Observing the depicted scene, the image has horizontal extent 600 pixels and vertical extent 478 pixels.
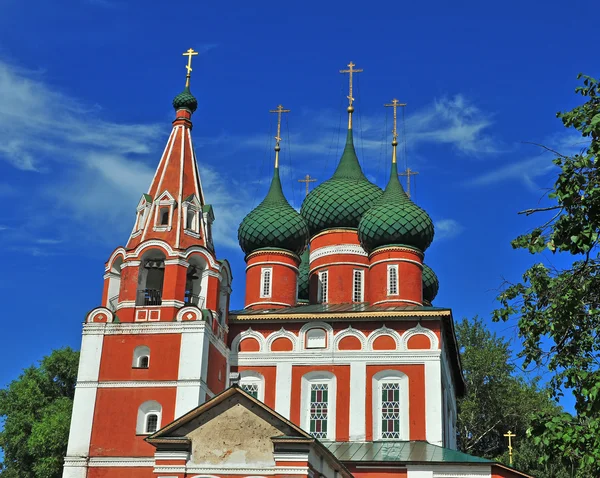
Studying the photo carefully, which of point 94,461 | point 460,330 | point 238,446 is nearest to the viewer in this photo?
point 238,446

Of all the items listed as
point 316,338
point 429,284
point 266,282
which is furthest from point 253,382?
point 429,284

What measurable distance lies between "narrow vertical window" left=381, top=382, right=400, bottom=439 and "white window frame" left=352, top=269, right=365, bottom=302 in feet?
13.0

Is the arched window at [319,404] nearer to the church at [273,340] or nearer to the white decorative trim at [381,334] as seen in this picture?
the church at [273,340]

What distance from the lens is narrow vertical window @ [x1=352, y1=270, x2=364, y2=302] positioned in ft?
82.8

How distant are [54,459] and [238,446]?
1276 centimetres

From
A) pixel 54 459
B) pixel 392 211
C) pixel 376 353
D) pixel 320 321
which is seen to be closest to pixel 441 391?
pixel 376 353

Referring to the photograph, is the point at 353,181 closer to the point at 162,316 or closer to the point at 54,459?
the point at 162,316

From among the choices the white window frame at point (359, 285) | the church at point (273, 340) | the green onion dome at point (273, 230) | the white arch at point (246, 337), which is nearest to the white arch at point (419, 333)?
the church at point (273, 340)

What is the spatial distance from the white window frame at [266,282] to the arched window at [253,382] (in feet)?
10.1

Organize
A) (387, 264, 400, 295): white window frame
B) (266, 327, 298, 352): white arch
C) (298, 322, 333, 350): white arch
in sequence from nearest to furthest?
1. (298, 322, 333, 350): white arch
2. (266, 327, 298, 352): white arch
3. (387, 264, 400, 295): white window frame

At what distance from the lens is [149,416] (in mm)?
20109

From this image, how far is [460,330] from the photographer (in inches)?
1382

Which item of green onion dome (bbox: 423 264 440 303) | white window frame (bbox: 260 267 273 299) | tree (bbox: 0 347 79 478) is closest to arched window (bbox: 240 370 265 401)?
white window frame (bbox: 260 267 273 299)

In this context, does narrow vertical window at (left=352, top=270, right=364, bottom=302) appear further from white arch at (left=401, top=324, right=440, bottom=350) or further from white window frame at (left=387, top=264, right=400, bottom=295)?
white arch at (left=401, top=324, right=440, bottom=350)
